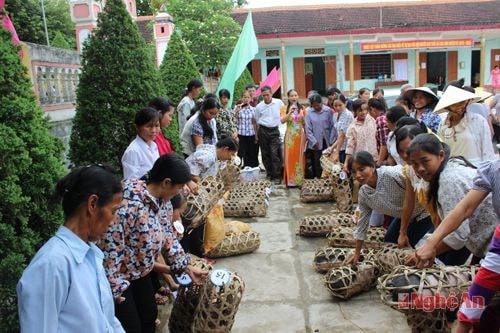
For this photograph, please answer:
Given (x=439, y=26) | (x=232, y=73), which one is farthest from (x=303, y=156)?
(x=439, y=26)

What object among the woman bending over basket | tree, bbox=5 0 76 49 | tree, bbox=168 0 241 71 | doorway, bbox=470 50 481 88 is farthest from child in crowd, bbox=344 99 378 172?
doorway, bbox=470 50 481 88

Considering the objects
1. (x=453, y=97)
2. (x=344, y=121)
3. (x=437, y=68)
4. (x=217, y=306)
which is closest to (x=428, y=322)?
(x=217, y=306)

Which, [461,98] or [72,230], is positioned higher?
[461,98]

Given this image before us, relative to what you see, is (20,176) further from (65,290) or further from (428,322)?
(428,322)

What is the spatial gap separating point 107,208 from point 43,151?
0.71 metres

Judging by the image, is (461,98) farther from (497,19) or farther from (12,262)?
(497,19)

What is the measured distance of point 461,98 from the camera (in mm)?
3625

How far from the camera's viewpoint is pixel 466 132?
3.71 metres

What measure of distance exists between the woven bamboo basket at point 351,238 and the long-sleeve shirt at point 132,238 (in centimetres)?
212

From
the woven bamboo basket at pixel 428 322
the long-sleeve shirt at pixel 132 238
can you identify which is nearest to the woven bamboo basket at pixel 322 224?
the woven bamboo basket at pixel 428 322

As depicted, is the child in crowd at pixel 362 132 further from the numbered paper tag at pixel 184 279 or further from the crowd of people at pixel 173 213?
the numbered paper tag at pixel 184 279

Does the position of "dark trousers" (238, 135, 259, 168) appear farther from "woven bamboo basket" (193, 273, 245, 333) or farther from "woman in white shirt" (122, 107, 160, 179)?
"woven bamboo basket" (193, 273, 245, 333)

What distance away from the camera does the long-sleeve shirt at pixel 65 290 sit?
4.44ft

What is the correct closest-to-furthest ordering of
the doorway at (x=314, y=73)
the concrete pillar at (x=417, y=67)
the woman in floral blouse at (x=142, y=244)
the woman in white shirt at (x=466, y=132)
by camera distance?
1. the woman in floral blouse at (x=142, y=244)
2. the woman in white shirt at (x=466, y=132)
3. the concrete pillar at (x=417, y=67)
4. the doorway at (x=314, y=73)
